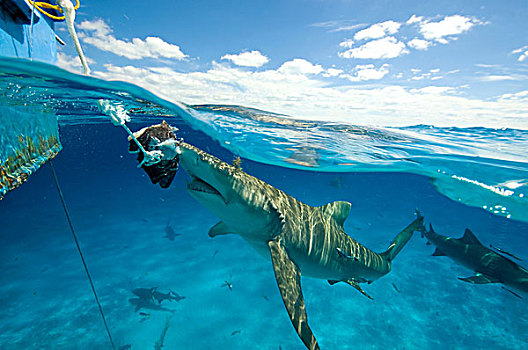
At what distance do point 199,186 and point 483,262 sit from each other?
26.7 feet

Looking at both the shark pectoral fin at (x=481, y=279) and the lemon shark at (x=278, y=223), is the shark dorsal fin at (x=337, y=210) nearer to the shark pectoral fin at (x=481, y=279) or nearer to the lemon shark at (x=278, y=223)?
the lemon shark at (x=278, y=223)

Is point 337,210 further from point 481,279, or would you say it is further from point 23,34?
point 23,34

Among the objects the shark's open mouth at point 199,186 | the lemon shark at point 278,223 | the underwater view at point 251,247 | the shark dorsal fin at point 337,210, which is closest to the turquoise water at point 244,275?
the underwater view at point 251,247

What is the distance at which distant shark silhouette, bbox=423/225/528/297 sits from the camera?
6.18 m

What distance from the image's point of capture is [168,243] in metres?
14.1

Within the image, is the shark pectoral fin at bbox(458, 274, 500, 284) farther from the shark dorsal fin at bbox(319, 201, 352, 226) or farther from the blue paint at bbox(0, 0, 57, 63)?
the blue paint at bbox(0, 0, 57, 63)

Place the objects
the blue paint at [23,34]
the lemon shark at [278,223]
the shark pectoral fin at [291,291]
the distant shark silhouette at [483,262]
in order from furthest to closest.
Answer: the distant shark silhouette at [483,262], the blue paint at [23,34], the shark pectoral fin at [291,291], the lemon shark at [278,223]

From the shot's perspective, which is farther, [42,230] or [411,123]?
[42,230]

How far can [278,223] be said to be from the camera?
3537mm

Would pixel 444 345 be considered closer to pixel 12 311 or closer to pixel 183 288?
pixel 183 288

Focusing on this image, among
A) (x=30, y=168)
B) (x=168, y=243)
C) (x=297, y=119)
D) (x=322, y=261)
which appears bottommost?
(x=168, y=243)

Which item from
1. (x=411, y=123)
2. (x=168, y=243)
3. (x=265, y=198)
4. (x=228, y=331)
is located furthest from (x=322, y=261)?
(x=411, y=123)

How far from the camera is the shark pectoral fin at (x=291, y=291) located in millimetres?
2652

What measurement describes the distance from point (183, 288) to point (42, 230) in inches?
560
